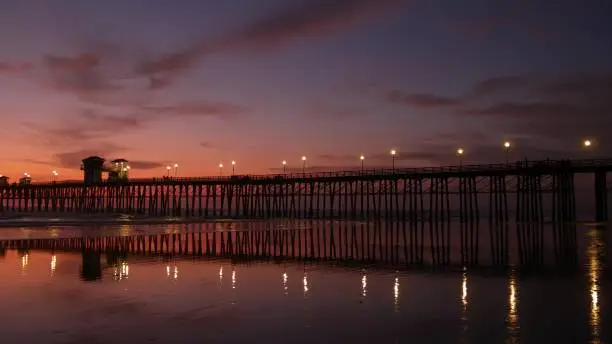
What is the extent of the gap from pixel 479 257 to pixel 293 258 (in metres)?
6.45

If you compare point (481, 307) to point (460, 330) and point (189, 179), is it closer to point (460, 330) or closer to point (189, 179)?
point (460, 330)

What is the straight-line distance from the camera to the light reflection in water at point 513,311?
8102mm

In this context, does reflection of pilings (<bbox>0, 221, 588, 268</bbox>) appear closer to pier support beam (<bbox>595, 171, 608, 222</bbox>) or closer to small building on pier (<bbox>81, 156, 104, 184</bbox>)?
pier support beam (<bbox>595, 171, 608, 222</bbox>)

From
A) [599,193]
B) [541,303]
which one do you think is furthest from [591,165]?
[541,303]

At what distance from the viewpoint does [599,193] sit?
43.0 metres

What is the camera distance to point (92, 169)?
86.4m

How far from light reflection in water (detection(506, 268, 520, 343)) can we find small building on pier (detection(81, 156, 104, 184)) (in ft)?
269

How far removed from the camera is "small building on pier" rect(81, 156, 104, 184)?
86.1m

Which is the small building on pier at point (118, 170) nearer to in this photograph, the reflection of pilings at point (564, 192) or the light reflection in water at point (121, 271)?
the reflection of pilings at point (564, 192)

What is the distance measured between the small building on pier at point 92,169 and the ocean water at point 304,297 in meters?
69.5

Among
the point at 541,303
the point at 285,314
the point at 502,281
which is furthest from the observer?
the point at 502,281

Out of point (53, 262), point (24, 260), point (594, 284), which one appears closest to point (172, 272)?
point (53, 262)

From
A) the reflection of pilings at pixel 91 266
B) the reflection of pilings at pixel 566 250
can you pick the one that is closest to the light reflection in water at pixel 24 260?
the reflection of pilings at pixel 91 266

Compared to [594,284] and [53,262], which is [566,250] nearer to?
[594,284]
